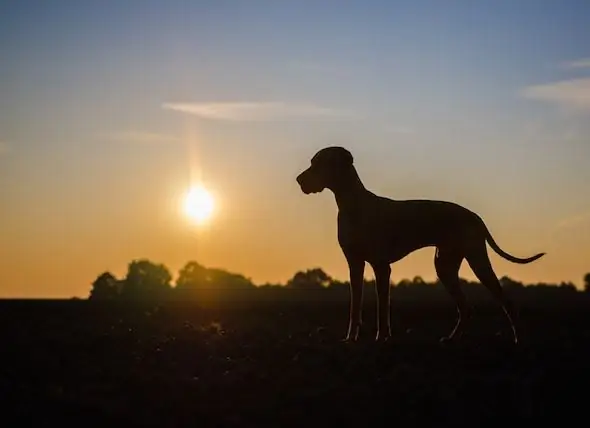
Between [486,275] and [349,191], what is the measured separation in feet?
7.69

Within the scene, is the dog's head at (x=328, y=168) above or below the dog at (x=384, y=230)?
above

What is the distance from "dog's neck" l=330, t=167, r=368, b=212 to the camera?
1386 centimetres

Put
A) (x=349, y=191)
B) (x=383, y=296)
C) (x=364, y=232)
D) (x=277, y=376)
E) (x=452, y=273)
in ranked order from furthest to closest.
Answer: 1. (x=452, y=273)
2. (x=349, y=191)
3. (x=364, y=232)
4. (x=383, y=296)
5. (x=277, y=376)

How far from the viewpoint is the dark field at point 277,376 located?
27.2 ft

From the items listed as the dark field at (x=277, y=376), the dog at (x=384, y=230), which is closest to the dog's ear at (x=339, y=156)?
the dog at (x=384, y=230)

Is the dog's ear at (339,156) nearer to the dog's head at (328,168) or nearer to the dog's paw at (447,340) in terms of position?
the dog's head at (328,168)

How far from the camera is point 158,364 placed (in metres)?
10.9

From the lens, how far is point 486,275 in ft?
46.3

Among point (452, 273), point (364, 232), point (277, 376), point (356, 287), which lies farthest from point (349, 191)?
point (277, 376)

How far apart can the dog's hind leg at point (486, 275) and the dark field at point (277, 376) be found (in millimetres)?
505

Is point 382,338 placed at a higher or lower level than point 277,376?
higher

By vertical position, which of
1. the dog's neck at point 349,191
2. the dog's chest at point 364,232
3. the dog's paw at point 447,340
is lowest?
the dog's paw at point 447,340

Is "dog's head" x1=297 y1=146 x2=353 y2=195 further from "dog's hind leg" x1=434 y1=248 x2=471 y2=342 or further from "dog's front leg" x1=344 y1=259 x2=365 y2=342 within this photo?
"dog's hind leg" x1=434 y1=248 x2=471 y2=342

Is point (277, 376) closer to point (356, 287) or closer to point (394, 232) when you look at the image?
point (356, 287)
